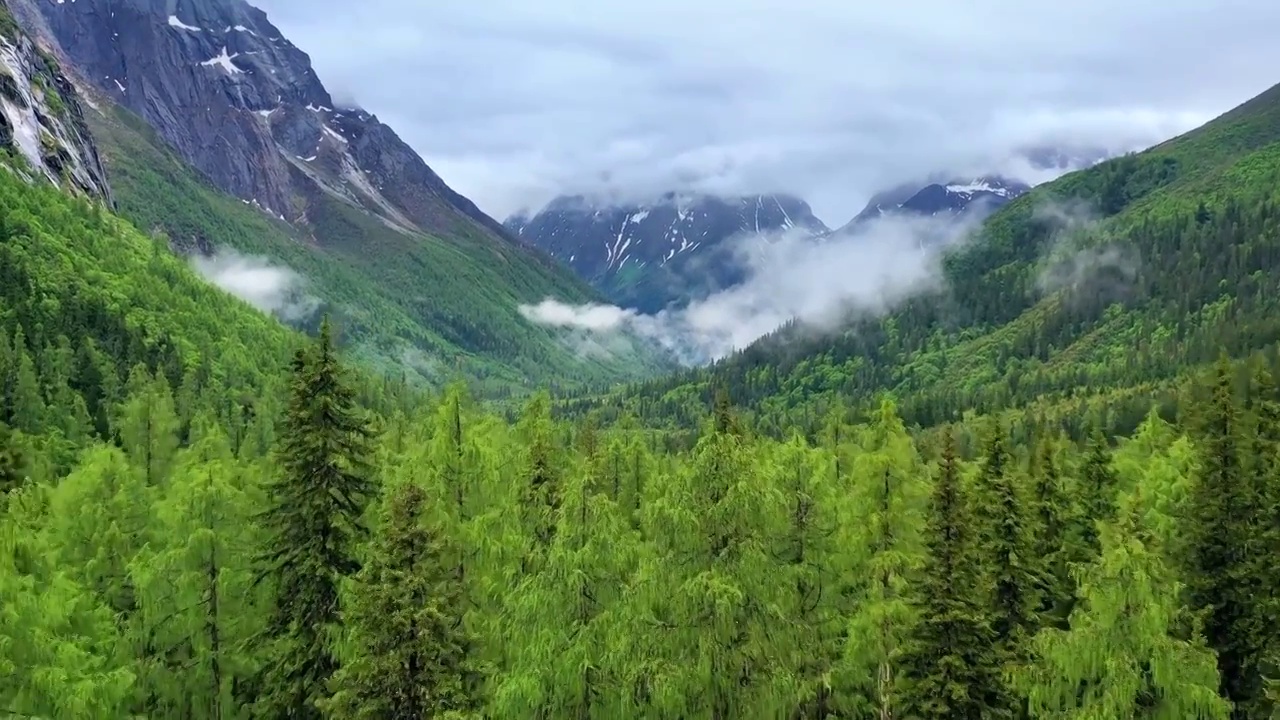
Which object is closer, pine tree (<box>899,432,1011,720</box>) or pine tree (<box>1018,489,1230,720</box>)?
pine tree (<box>1018,489,1230,720</box>)

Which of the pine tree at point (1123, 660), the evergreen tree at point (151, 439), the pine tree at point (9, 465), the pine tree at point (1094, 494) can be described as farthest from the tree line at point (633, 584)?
the pine tree at point (9, 465)

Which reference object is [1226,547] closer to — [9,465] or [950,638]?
[950,638]

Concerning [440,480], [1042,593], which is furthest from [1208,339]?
[440,480]

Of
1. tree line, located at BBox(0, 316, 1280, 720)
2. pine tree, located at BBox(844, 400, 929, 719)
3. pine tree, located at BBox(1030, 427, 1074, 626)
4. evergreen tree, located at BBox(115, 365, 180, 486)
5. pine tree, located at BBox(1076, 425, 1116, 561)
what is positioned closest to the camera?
tree line, located at BBox(0, 316, 1280, 720)

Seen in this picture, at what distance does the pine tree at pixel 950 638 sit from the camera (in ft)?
95.9

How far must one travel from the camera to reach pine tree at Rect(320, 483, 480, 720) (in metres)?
25.8

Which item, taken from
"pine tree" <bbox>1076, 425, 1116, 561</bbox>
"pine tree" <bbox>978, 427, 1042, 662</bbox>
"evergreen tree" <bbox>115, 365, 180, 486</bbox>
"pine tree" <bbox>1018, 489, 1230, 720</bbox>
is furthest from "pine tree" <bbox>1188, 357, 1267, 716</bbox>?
"evergreen tree" <bbox>115, 365, 180, 486</bbox>

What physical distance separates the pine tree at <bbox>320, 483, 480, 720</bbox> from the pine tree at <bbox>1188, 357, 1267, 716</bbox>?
27.5 m

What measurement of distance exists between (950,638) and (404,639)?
16.2 metres

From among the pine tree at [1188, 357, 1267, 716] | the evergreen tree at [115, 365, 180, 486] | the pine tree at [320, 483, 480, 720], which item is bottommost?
the pine tree at [1188, 357, 1267, 716]

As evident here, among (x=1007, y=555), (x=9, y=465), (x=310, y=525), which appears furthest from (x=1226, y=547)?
(x=9, y=465)

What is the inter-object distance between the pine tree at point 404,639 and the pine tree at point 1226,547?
27518 mm

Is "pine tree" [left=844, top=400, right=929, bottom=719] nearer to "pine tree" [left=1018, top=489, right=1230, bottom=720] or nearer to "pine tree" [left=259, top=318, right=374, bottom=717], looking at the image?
"pine tree" [left=1018, top=489, right=1230, bottom=720]

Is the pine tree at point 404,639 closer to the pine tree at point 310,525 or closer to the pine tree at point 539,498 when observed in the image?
the pine tree at point 539,498
